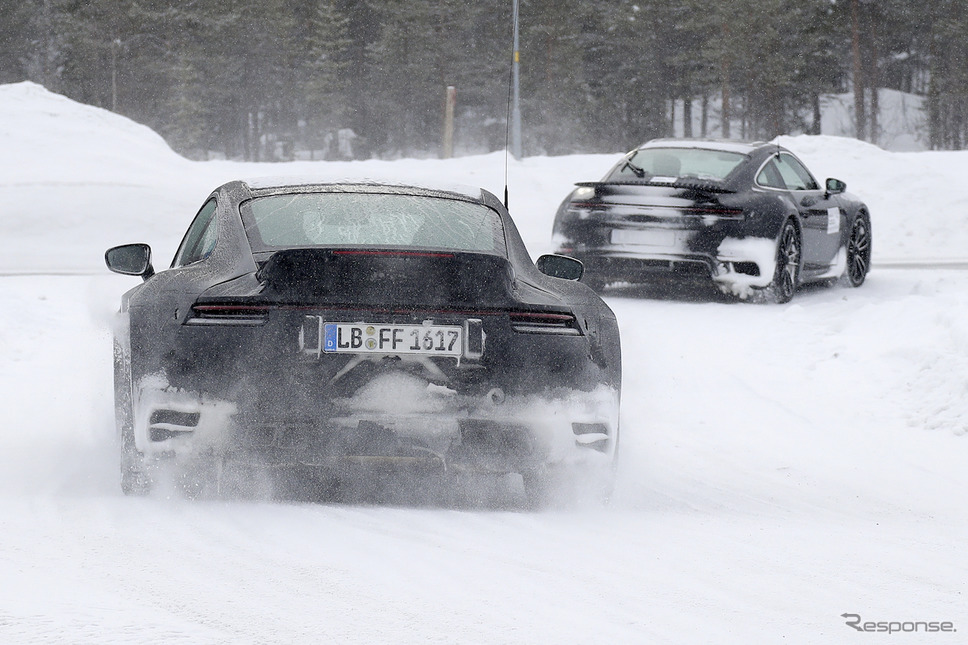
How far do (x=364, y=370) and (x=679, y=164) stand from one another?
8.26 metres

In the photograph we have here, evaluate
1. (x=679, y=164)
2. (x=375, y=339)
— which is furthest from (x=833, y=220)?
(x=375, y=339)

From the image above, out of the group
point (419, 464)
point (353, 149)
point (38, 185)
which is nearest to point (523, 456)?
point (419, 464)

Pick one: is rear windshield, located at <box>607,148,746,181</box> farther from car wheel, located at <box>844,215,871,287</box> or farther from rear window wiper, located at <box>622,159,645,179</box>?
car wheel, located at <box>844,215,871,287</box>

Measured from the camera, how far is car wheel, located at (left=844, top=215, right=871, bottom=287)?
14.0 meters

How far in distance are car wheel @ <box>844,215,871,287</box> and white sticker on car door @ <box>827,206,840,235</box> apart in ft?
1.36

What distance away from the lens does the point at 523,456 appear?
4.97 m

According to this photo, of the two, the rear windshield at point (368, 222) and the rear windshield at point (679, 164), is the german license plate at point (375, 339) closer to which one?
the rear windshield at point (368, 222)

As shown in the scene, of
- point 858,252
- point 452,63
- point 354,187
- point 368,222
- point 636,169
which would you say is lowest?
point 858,252

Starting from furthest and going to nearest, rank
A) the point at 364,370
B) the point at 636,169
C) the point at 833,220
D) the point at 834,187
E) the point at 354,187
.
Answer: the point at 833,220 < the point at 834,187 < the point at 636,169 < the point at 354,187 < the point at 364,370

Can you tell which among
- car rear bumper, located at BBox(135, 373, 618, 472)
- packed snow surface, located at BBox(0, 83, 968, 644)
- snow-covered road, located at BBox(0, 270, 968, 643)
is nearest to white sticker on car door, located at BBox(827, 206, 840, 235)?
packed snow surface, located at BBox(0, 83, 968, 644)

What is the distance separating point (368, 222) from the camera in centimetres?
560

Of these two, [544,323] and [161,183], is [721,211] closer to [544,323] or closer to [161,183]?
[544,323]

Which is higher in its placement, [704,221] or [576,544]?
[704,221]

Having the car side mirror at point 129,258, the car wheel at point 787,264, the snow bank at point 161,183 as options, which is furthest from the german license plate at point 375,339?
the snow bank at point 161,183
